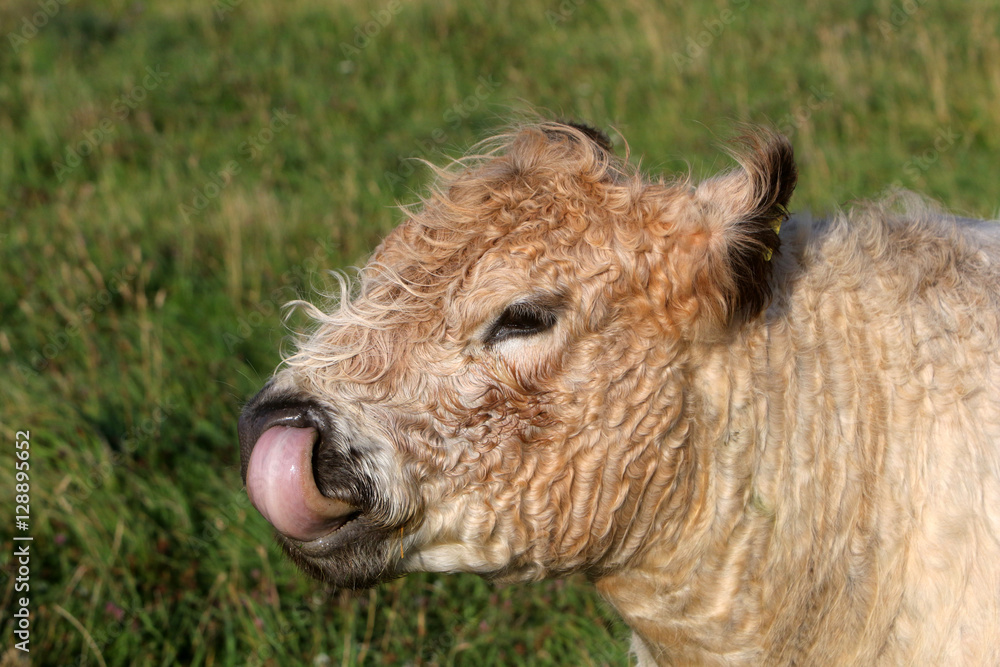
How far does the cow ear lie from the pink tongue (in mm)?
985

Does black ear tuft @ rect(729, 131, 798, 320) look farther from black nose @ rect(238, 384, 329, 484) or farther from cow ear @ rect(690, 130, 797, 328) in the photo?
black nose @ rect(238, 384, 329, 484)

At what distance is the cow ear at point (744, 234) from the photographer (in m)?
2.10

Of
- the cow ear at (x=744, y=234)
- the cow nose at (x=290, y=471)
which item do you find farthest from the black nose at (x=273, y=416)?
the cow ear at (x=744, y=234)

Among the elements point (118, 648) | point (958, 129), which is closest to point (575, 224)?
point (118, 648)

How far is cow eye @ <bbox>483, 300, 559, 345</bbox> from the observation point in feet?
7.03

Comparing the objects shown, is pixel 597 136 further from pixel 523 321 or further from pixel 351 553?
pixel 351 553

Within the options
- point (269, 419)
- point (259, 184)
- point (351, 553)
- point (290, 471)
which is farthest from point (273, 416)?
point (259, 184)

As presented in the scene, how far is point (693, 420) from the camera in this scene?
2133 mm

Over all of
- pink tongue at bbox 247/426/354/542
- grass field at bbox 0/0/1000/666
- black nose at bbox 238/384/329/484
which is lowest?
grass field at bbox 0/0/1000/666

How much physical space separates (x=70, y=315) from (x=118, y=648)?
226 centimetres

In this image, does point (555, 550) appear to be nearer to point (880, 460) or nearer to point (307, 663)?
point (880, 460)

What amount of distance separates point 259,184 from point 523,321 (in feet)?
17.2

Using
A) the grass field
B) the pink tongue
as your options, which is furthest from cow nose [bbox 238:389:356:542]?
the grass field

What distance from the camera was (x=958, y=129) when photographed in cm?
703
